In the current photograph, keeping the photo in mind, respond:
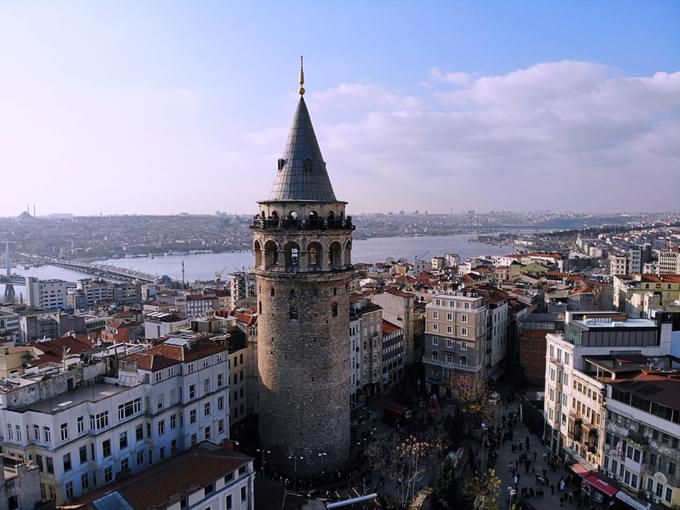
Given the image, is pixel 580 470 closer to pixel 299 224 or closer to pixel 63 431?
pixel 299 224

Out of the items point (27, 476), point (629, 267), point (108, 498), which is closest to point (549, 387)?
point (108, 498)

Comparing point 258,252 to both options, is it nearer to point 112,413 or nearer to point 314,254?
point 314,254

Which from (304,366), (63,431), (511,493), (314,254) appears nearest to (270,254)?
(314,254)

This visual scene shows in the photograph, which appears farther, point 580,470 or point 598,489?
point 580,470

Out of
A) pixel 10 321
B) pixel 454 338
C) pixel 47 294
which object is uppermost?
pixel 454 338

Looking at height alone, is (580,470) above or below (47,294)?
above

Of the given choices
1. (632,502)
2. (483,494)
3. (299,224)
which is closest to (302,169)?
(299,224)

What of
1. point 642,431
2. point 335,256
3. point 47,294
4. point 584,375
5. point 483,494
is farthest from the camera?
point 47,294

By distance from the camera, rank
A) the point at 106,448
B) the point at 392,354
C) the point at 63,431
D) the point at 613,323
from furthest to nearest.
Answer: the point at 392,354 < the point at 613,323 < the point at 106,448 < the point at 63,431
